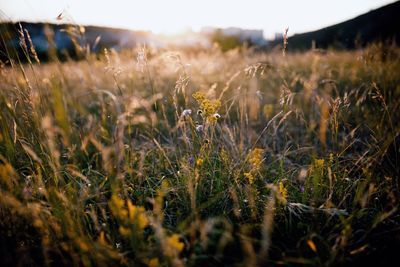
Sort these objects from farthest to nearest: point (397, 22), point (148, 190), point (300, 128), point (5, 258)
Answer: point (397, 22) < point (300, 128) < point (148, 190) < point (5, 258)

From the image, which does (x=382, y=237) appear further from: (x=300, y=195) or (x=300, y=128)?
(x=300, y=128)

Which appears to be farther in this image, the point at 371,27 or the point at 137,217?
the point at 371,27

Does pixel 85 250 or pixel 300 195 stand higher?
pixel 85 250

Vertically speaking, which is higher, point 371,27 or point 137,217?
point 371,27

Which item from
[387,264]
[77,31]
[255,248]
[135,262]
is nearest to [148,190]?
[135,262]

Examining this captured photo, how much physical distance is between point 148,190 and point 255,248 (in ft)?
2.42

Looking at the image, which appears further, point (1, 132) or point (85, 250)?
point (1, 132)

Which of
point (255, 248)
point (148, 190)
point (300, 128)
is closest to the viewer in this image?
point (255, 248)

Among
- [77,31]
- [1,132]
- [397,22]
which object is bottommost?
[1,132]

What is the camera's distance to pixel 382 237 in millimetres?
1291

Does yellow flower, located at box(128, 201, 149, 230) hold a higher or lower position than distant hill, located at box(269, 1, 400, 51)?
lower

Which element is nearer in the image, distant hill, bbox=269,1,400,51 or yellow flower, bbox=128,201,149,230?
yellow flower, bbox=128,201,149,230

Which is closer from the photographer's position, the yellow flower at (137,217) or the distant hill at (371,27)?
the yellow flower at (137,217)

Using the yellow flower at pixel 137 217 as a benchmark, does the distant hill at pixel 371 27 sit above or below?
above
